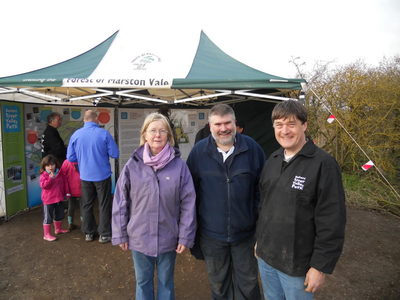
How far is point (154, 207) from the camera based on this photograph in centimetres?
170

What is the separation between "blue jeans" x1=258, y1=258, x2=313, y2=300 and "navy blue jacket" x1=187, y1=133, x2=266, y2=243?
304 mm

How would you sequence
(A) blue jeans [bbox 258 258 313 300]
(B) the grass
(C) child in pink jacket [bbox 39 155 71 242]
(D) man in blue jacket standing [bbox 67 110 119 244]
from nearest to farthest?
(A) blue jeans [bbox 258 258 313 300]
(D) man in blue jacket standing [bbox 67 110 119 244]
(C) child in pink jacket [bbox 39 155 71 242]
(B) the grass

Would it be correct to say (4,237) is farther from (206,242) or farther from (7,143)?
(206,242)

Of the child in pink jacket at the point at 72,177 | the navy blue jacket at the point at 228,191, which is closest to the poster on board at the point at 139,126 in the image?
the child in pink jacket at the point at 72,177

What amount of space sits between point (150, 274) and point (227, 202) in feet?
2.65

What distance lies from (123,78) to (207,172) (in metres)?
2.20

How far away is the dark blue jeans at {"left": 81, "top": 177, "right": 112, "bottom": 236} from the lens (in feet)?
10.8

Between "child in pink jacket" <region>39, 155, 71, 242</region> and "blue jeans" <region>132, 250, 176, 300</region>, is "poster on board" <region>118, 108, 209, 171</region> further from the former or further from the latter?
"blue jeans" <region>132, 250, 176, 300</region>

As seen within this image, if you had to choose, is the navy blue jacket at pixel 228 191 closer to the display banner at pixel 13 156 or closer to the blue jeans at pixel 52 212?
the blue jeans at pixel 52 212

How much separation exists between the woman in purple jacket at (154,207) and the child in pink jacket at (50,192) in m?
2.18

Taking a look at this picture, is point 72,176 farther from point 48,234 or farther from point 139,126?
point 139,126

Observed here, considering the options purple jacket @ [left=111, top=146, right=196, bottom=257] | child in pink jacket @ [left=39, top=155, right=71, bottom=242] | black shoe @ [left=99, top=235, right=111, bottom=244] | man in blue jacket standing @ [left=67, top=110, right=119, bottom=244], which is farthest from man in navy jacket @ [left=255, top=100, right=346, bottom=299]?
child in pink jacket @ [left=39, top=155, right=71, bottom=242]

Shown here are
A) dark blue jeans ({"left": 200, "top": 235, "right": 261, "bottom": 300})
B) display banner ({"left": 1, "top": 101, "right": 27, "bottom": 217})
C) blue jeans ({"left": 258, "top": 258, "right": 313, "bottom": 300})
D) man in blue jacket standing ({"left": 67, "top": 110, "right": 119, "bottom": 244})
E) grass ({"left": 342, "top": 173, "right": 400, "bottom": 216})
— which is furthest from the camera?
grass ({"left": 342, "top": 173, "right": 400, "bottom": 216})

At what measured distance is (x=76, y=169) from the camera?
12.4 feet
